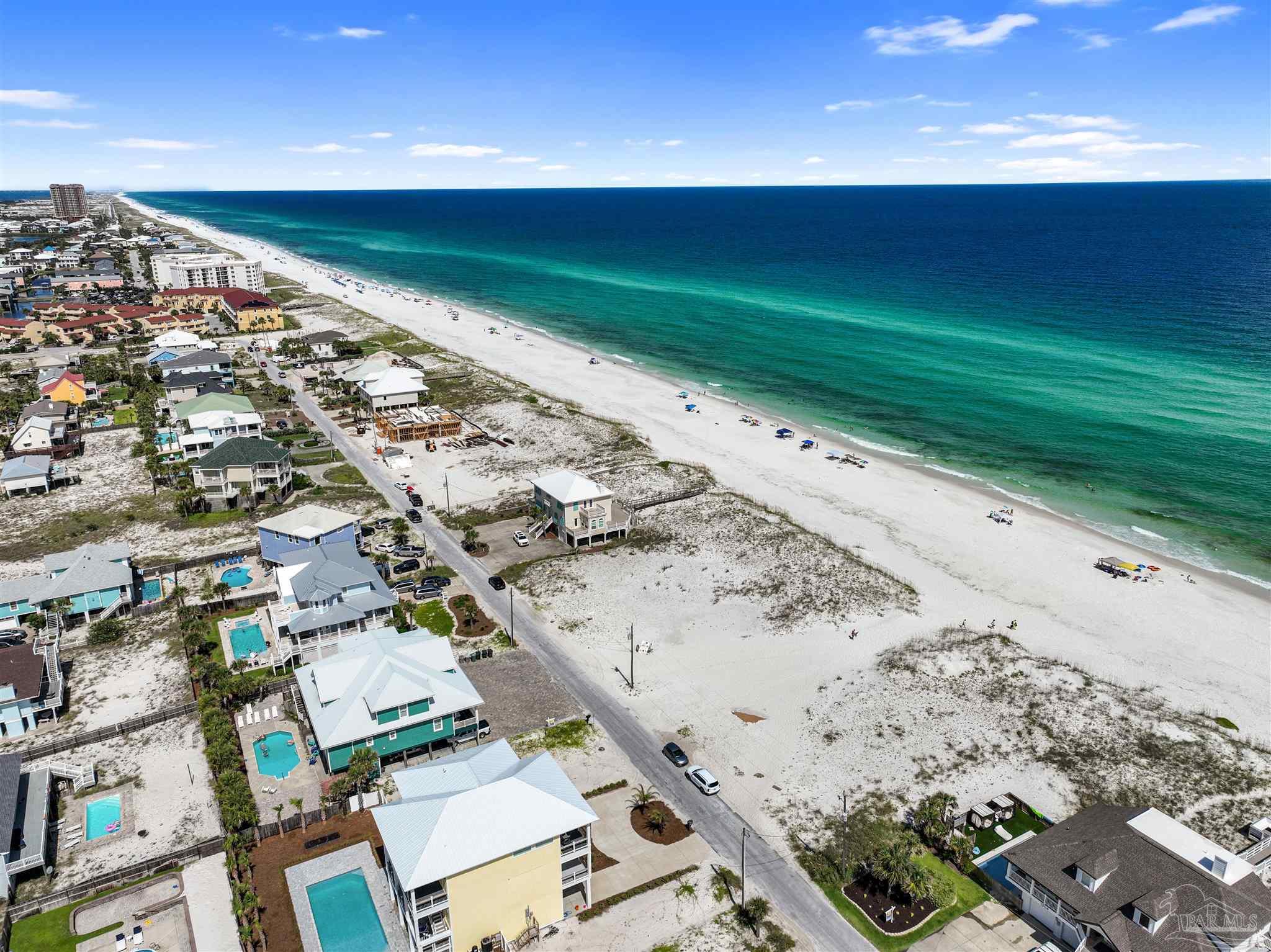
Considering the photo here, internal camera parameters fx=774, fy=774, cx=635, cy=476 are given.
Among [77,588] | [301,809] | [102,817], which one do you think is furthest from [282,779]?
[77,588]

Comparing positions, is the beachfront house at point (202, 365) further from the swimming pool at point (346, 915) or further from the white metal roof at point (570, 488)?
the swimming pool at point (346, 915)

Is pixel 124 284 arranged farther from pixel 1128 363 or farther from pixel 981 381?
pixel 1128 363

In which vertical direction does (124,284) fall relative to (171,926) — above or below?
above

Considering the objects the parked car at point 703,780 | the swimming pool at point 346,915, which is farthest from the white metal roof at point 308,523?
the parked car at point 703,780

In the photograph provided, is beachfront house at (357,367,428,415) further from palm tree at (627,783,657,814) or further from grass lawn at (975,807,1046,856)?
grass lawn at (975,807,1046,856)

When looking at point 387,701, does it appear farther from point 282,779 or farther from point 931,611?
point 931,611

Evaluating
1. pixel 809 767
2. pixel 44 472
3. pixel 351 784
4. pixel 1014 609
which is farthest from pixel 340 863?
pixel 44 472

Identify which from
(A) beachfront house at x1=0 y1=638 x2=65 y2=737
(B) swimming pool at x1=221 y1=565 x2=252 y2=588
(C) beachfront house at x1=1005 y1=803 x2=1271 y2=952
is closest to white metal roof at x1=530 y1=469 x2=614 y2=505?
(B) swimming pool at x1=221 y1=565 x2=252 y2=588
